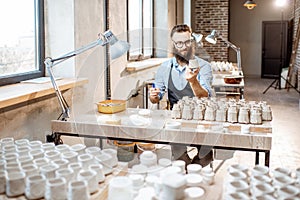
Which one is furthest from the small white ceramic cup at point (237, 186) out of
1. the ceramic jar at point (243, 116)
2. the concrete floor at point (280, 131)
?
the ceramic jar at point (243, 116)

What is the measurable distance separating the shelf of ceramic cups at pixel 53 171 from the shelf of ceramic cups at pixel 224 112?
3.54 ft

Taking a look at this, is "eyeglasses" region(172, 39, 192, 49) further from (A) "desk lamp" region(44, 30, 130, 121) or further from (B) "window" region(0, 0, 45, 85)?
(B) "window" region(0, 0, 45, 85)

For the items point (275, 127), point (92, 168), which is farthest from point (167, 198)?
point (275, 127)

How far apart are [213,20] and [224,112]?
31.9 ft

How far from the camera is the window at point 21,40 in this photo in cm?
288

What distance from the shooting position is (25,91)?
259 cm

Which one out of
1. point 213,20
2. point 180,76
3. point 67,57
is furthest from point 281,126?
point 213,20

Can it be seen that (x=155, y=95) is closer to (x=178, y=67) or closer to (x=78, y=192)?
(x=178, y=67)

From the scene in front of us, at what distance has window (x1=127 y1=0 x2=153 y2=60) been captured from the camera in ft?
18.7

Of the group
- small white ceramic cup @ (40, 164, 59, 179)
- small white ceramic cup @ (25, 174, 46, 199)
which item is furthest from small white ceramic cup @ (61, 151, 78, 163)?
small white ceramic cup @ (25, 174, 46, 199)

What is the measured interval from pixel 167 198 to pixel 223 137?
3.87ft

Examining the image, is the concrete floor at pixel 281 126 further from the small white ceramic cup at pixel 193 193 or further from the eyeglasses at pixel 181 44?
the small white ceramic cup at pixel 193 193

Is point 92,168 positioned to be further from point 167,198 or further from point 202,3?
point 202,3

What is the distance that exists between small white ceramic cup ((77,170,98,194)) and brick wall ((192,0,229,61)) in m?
10.5
